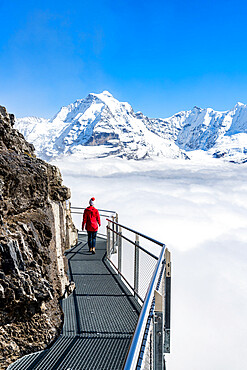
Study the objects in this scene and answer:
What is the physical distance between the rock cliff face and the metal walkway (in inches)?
9.3

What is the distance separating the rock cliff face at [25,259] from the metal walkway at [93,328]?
0.78 ft

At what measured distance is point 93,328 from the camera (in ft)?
16.0

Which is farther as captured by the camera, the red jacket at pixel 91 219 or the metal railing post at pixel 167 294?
the red jacket at pixel 91 219

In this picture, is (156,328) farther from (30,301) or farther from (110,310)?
(110,310)

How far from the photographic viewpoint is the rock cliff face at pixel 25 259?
13.9 feet

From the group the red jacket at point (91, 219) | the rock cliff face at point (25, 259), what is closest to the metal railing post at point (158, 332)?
the rock cliff face at point (25, 259)

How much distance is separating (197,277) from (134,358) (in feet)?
518

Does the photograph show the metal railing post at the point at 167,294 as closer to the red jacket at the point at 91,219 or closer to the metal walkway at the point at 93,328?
the metal walkway at the point at 93,328

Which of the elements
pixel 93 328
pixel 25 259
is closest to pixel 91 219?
pixel 93 328

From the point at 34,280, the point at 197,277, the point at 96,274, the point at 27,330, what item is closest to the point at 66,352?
the point at 27,330

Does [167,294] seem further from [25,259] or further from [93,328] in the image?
[25,259]

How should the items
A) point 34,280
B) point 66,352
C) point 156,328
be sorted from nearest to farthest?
point 156,328, point 66,352, point 34,280

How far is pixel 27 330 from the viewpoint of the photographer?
4.36 metres

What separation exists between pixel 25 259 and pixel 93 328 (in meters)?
1.46
